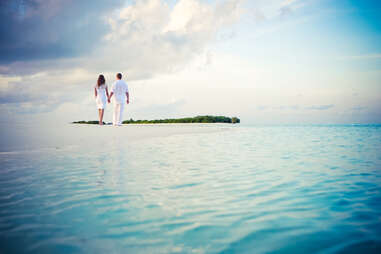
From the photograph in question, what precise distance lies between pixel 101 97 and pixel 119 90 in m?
1.03

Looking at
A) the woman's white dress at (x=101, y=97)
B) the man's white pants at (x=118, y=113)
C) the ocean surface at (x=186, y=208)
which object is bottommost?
the ocean surface at (x=186, y=208)

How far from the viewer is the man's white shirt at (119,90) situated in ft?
46.5

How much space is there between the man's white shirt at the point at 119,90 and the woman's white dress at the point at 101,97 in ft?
1.82

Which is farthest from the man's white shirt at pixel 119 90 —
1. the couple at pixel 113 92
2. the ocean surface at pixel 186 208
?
the ocean surface at pixel 186 208

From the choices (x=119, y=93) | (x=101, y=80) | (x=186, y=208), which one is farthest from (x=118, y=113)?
(x=186, y=208)

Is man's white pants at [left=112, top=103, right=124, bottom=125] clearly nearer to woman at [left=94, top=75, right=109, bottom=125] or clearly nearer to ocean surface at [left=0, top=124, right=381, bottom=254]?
woman at [left=94, top=75, right=109, bottom=125]

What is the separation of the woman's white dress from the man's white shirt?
1.82ft

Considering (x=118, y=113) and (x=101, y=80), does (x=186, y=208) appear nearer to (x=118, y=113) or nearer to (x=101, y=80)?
(x=101, y=80)

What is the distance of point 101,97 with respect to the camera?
559 inches

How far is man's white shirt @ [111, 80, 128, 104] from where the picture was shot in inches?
558

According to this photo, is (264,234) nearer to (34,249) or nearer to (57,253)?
(57,253)

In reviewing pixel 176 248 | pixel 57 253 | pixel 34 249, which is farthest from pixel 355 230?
pixel 34 249

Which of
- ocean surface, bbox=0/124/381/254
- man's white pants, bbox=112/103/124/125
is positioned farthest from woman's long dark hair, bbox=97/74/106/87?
ocean surface, bbox=0/124/381/254

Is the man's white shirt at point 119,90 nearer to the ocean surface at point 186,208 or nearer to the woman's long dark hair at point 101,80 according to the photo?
the woman's long dark hair at point 101,80
